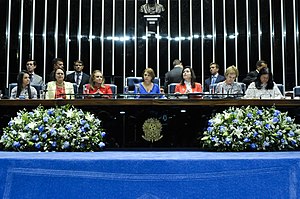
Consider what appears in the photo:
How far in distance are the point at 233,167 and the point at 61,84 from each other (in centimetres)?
381

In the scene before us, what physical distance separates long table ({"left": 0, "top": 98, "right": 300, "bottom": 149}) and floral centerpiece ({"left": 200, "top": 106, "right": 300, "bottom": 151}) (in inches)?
20.5

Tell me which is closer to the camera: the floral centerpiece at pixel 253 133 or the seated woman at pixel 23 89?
the floral centerpiece at pixel 253 133

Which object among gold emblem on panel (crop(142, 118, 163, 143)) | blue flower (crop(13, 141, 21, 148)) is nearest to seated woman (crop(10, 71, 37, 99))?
gold emblem on panel (crop(142, 118, 163, 143))

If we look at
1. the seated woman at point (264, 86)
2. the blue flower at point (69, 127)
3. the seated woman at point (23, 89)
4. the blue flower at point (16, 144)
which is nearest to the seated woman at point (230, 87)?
the seated woman at point (264, 86)

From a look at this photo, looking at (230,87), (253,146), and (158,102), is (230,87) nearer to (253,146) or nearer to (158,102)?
(158,102)

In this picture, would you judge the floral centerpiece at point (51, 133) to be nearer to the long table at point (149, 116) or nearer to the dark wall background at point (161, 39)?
the long table at point (149, 116)

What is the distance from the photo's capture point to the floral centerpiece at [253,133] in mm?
3389

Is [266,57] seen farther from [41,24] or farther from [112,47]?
[41,24]

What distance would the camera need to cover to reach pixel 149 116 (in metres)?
4.12

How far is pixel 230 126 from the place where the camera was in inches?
136

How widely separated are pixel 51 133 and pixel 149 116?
1069 mm

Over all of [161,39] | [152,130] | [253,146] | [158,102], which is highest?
[161,39]

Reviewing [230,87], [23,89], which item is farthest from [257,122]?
[23,89]

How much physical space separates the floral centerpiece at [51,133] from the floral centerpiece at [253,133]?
94cm
